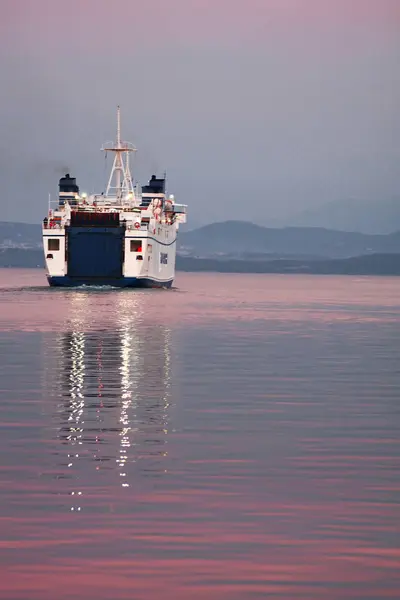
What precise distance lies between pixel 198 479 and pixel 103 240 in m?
109

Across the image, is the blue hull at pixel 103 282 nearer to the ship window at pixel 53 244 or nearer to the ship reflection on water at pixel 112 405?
the ship window at pixel 53 244

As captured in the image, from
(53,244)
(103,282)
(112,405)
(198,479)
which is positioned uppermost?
(53,244)

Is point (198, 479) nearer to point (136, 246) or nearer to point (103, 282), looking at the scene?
point (136, 246)

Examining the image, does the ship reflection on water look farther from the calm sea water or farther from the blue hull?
the blue hull

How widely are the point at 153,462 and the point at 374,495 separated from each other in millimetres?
4225

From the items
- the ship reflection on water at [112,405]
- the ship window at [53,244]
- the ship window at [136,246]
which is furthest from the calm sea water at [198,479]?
the ship window at [53,244]

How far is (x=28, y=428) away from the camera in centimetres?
2531

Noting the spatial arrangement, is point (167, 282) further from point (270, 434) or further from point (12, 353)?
point (270, 434)

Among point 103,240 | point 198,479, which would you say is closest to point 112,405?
point 198,479

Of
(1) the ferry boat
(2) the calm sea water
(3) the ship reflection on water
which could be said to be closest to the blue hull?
(1) the ferry boat

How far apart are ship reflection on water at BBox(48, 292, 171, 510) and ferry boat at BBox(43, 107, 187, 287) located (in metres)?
66.6

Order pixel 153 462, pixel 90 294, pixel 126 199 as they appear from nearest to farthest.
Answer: pixel 153 462, pixel 90 294, pixel 126 199

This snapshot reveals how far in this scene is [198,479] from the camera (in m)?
19.5

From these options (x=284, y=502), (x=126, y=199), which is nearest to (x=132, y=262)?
(x=126, y=199)
